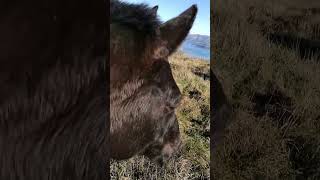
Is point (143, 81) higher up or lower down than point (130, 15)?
lower down

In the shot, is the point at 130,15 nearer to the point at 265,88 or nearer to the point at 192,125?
the point at 192,125

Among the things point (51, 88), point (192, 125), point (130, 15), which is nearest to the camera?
point (51, 88)

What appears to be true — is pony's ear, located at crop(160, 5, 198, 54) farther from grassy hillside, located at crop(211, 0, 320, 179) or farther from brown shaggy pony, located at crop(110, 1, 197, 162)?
grassy hillside, located at crop(211, 0, 320, 179)

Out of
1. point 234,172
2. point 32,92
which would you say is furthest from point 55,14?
point 234,172

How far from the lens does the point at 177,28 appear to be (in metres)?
2.21

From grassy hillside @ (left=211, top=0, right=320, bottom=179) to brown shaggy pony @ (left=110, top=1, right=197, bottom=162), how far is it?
211mm

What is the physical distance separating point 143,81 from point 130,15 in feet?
0.93

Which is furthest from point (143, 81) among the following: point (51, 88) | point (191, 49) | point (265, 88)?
point (51, 88)

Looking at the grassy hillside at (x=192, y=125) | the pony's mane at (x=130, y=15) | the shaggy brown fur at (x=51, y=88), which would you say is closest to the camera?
the shaggy brown fur at (x=51, y=88)

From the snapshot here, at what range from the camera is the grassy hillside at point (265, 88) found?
91.0 inches

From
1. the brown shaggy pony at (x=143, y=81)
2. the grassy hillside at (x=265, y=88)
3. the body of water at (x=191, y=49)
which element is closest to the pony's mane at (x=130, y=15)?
the brown shaggy pony at (x=143, y=81)

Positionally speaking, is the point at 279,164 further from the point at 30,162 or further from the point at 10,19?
the point at 10,19

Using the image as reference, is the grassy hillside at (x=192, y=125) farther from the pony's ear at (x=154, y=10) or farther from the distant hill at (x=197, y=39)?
the pony's ear at (x=154, y=10)

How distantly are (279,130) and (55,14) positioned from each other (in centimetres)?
118
